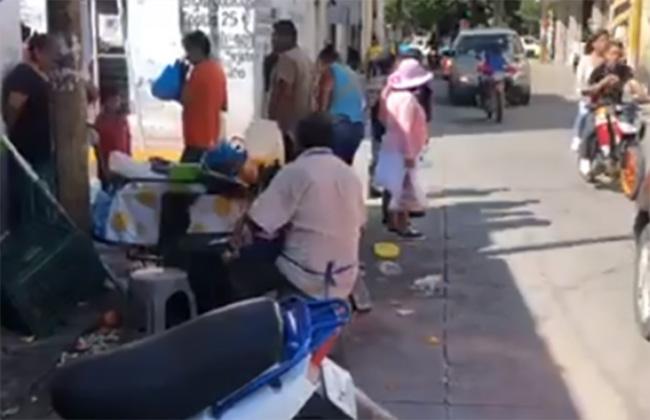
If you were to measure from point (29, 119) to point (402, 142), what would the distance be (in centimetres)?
336

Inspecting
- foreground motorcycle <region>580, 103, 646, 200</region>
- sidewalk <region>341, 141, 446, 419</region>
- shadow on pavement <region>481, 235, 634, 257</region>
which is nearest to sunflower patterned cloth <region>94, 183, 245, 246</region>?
sidewalk <region>341, 141, 446, 419</region>

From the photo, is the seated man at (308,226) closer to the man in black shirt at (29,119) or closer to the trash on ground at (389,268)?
the man in black shirt at (29,119)

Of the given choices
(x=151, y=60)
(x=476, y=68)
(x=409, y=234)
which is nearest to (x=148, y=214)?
(x=409, y=234)

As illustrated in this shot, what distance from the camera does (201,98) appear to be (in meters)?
9.40

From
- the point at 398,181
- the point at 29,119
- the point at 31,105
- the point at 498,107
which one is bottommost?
the point at 498,107

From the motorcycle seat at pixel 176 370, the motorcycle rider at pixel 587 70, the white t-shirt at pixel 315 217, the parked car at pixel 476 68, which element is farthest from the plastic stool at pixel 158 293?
the parked car at pixel 476 68

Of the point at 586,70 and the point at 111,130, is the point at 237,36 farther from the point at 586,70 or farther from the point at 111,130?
the point at 111,130

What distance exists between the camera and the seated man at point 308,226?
19.7 ft

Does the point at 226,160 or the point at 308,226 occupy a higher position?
the point at 226,160

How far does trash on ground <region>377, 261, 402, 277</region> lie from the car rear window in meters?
17.5

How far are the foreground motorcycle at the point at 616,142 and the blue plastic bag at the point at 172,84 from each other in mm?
5191

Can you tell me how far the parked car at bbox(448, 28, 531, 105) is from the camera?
2586 centimetres

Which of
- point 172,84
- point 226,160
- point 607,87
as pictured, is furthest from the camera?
point 607,87

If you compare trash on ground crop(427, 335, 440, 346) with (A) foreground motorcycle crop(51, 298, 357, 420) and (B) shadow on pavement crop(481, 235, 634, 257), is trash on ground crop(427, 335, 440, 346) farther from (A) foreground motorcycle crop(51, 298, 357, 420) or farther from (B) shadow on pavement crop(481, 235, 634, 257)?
(A) foreground motorcycle crop(51, 298, 357, 420)
